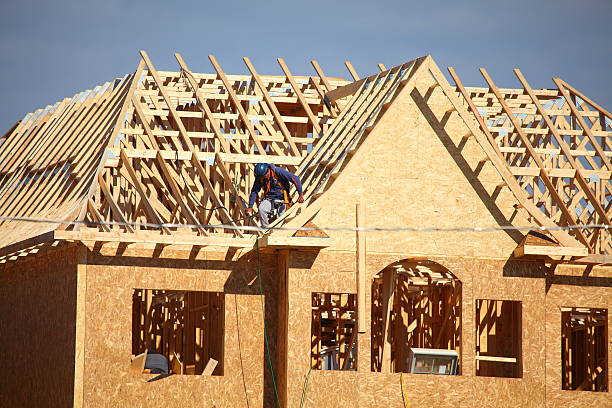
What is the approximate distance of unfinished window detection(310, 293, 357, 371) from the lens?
2530 cm

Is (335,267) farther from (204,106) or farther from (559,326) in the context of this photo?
(204,106)

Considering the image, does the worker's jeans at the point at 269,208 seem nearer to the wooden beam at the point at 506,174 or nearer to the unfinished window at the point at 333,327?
the unfinished window at the point at 333,327

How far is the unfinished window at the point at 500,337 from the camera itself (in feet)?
65.4

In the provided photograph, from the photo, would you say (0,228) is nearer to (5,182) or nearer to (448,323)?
(5,182)

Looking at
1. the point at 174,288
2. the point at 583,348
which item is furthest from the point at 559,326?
the point at 583,348

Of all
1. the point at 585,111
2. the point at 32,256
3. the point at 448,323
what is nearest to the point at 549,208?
the point at 585,111

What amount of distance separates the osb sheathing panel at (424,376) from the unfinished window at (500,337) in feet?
0.90

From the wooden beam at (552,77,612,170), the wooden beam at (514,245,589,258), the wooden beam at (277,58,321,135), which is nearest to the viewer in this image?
the wooden beam at (514,245,589,258)

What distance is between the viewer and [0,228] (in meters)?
24.5

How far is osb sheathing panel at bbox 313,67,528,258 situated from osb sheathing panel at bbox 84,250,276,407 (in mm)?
1881

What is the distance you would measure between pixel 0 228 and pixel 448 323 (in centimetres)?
985

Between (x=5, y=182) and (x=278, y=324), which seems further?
(x=5, y=182)

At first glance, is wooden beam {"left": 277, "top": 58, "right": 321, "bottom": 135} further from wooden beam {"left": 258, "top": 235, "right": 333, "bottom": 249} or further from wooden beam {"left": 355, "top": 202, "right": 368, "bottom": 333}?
wooden beam {"left": 258, "top": 235, "right": 333, "bottom": 249}

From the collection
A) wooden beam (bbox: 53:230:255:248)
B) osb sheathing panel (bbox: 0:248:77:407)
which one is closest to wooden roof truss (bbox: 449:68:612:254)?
wooden beam (bbox: 53:230:255:248)
